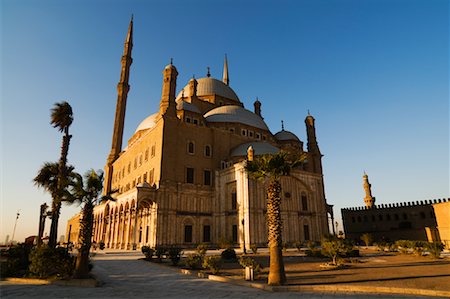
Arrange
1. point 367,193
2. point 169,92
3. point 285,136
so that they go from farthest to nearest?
point 367,193
point 285,136
point 169,92

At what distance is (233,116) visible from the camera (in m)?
41.0

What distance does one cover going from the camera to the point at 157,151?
32625 mm

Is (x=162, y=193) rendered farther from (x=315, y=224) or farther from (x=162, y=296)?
(x=162, y=296)

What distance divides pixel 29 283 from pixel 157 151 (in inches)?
879

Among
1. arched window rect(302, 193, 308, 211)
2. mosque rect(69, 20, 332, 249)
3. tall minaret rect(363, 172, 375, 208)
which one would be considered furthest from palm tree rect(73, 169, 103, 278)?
tall minaret rect(363, 172, 375, 208)

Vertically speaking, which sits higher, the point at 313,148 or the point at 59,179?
the point at 313,148

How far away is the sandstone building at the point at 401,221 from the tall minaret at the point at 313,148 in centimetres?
1149

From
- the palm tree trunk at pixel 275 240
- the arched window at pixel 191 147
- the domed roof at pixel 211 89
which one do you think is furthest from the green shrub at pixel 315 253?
the domed roof at pixel 211 89

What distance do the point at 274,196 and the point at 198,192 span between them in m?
21.7

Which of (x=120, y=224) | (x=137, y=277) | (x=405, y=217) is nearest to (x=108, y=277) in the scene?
(x=137, y=277)

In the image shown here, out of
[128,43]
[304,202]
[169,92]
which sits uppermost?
[128,43]

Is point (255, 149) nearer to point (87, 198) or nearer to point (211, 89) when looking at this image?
Answer: point (211, 89)

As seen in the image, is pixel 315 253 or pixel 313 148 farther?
pixel 313 148

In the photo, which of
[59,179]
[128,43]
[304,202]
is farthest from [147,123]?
[59,179]
